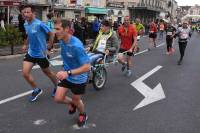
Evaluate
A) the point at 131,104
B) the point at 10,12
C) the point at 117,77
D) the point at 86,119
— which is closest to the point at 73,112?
the point at 86,119

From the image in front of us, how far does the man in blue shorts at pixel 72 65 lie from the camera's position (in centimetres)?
554

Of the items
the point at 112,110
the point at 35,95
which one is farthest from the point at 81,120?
the point at 35,95

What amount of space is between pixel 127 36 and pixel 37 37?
4.40m

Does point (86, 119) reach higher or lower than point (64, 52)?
lower

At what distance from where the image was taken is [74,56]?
19.1ft

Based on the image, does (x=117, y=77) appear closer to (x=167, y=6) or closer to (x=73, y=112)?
(x=73, y=112)

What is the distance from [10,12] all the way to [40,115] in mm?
25143

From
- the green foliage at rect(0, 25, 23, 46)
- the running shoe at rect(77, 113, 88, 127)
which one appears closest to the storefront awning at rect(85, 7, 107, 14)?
the green foliage at rect(0, 25, 23, 46)

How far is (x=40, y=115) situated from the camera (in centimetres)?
704

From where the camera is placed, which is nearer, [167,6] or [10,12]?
[10,12]

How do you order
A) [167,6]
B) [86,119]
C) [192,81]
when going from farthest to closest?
[167,6], [192,81], [86,119]

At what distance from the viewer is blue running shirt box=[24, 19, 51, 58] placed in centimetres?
786

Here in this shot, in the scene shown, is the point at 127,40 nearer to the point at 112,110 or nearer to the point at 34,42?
the point at 34,42

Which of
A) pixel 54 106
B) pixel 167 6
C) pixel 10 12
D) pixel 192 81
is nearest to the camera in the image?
pixel 54 106
